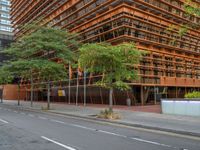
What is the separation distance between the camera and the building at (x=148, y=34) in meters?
39.6

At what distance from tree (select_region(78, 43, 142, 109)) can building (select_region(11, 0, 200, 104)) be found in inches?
545

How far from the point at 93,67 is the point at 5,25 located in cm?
12118

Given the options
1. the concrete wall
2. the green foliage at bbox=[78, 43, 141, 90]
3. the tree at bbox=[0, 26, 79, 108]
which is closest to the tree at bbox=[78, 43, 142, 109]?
the green foliage at bbox=[78, 43, 141, 90]

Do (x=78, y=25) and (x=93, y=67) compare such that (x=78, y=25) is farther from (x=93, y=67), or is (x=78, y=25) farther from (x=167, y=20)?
(x=93, y=67)

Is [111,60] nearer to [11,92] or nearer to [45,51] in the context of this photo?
[45,51]

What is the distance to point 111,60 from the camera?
72.8 feet

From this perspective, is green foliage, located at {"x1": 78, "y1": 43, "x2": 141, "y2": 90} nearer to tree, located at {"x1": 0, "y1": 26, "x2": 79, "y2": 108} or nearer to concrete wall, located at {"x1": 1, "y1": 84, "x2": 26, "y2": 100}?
tree, located at {"x1": 0, "y1": 26, "x2": 79, "y2": 108}

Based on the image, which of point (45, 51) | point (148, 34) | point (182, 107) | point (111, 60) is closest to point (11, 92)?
point (45, 51)

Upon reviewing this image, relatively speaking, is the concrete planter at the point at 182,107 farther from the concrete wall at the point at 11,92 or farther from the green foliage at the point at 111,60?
the concrete wall at the point at 11,92

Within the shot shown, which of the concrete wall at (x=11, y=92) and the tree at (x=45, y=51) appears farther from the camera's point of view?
the concrete wall at (x=11, y=92)

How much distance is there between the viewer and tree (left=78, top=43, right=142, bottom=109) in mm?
21812

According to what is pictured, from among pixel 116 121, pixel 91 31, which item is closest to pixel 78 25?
pixel 91 31

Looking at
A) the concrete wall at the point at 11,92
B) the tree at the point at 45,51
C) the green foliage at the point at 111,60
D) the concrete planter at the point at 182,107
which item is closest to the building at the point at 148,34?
the tree at the point at 45,51

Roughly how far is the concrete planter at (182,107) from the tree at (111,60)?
3.26 metres
